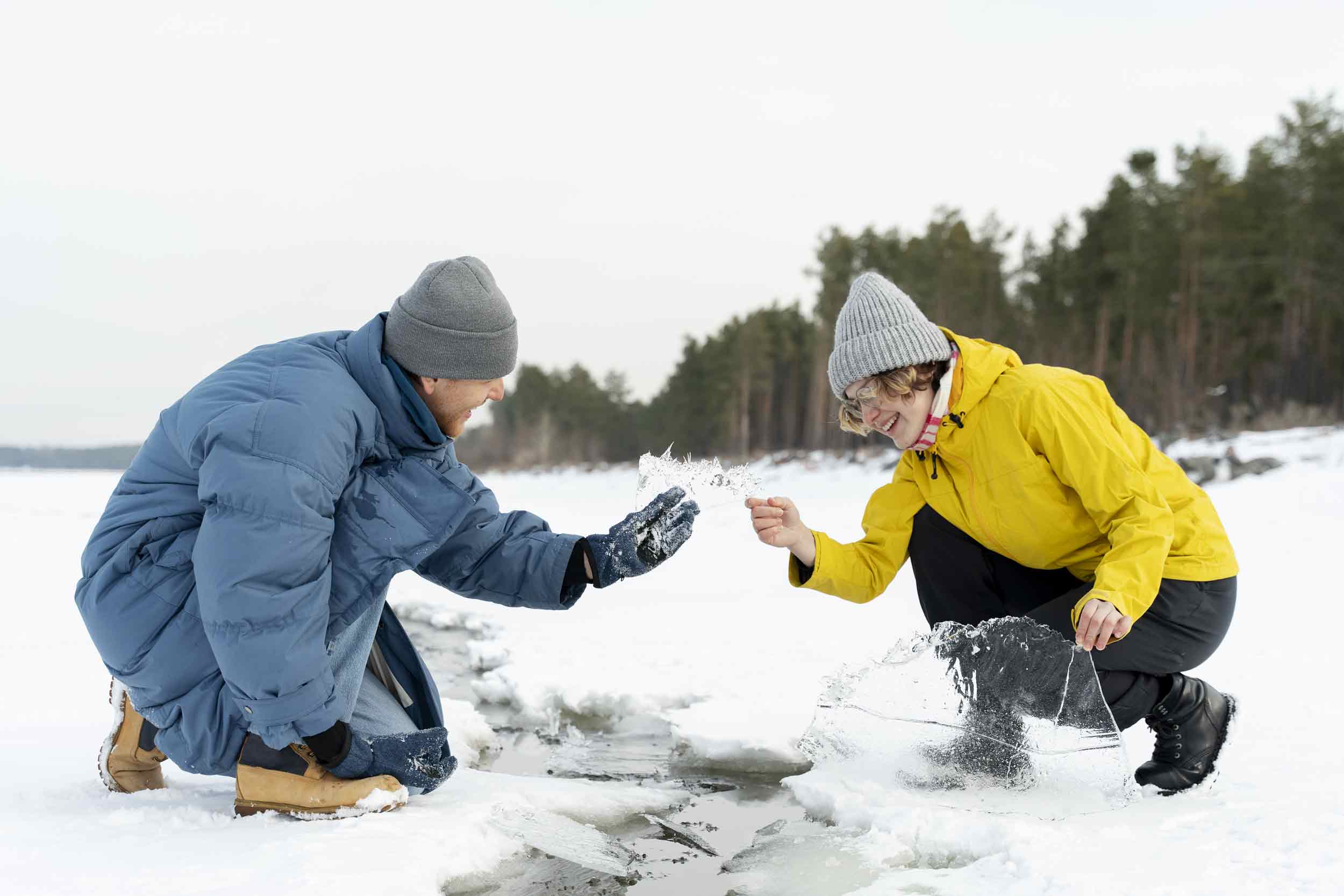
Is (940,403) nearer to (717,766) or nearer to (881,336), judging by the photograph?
(881,336)

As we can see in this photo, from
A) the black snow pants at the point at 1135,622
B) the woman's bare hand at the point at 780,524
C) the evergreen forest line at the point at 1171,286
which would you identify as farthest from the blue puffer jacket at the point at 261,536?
the evergreen forest line at the point at 1171,286

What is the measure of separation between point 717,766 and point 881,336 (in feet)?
4.33

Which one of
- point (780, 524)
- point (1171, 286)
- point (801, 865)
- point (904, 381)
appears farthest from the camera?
point (1171, 286)

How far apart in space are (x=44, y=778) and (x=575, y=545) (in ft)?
4.33

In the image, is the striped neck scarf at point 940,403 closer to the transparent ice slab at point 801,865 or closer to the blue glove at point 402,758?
the transparent ice slab at point 801,865

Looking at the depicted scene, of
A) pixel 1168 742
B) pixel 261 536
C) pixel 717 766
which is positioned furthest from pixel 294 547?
pixel 1168 742

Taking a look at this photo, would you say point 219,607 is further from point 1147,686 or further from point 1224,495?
point 1224,495

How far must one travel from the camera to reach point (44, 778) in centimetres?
216

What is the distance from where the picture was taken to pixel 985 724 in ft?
7.28

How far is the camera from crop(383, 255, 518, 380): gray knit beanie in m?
1.96

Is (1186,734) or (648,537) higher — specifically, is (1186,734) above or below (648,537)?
below

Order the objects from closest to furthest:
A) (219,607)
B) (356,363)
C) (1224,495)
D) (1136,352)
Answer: (219,607) < (356,363) < (1224,495) < (1136,352)

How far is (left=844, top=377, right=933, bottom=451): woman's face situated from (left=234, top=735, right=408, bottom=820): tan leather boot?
1410 mm

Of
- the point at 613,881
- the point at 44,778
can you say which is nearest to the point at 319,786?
the point at 613,881
